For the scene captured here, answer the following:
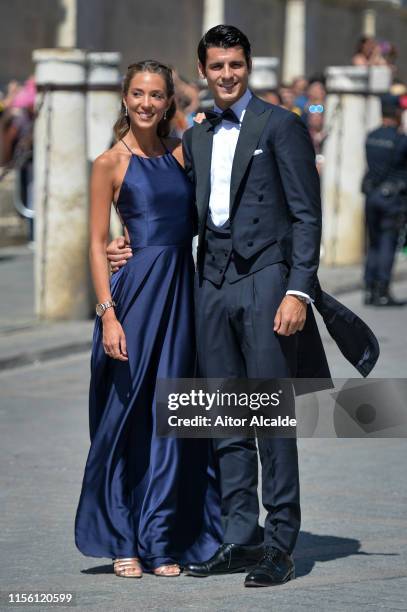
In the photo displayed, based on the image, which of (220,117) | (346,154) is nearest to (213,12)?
(346,154)

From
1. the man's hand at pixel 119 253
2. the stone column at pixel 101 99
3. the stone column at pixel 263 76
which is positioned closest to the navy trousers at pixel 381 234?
the stone column at pixel 101 99

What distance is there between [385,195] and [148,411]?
1001cm

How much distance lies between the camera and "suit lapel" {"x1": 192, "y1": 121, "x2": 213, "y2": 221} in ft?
20.4

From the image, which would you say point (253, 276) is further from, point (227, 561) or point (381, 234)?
point (381, 234)

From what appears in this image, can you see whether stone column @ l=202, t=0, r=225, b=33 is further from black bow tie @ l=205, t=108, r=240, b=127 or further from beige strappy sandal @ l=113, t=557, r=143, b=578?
beige strappy sandal @ l=113, t=557, r=143, b=578

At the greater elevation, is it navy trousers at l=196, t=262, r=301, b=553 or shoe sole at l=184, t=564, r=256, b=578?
navy trousers at l=196, t=262, r=301, b=553

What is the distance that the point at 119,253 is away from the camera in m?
6.47

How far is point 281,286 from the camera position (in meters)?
6.18

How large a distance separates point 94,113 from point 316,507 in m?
7.55

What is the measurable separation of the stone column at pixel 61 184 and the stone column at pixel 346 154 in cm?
570

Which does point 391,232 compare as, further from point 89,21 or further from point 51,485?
point 89,21

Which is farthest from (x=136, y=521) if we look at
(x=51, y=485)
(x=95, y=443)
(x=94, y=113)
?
(x=94, y=113)

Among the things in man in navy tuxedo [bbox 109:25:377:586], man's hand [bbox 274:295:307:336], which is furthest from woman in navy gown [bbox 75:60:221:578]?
man's hand [bbox 274:295:307:336]

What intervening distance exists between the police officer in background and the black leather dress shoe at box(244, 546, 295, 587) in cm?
983
